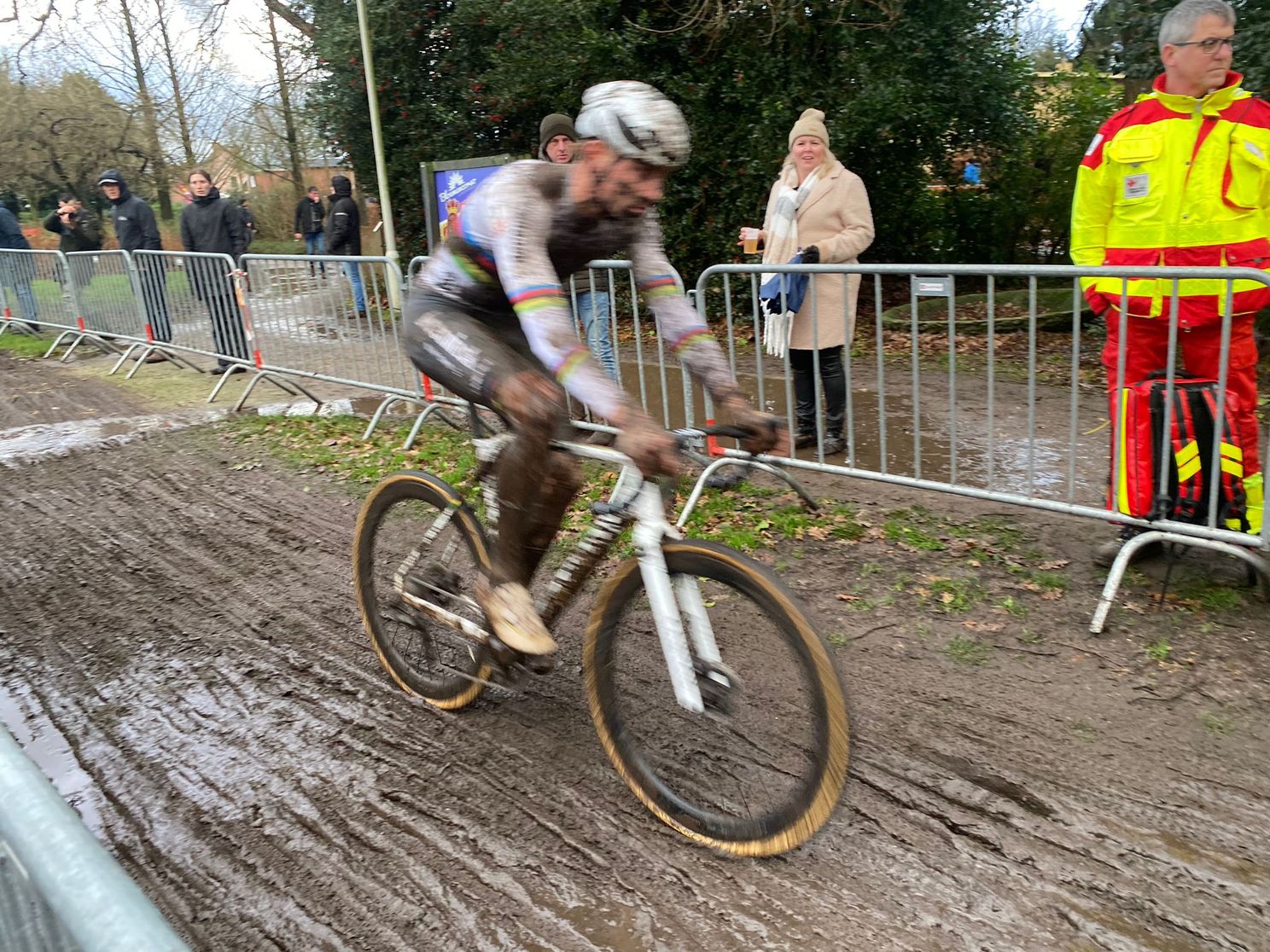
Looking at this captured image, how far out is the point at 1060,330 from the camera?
10.4 metres

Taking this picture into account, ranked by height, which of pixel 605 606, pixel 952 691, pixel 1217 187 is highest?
pixel 1217 187

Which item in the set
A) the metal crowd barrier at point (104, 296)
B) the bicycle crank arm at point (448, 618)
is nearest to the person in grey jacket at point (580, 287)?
the bicycle crank arm at point (448, 618)

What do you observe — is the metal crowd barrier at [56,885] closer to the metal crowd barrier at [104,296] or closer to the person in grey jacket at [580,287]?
the person in grey jacket at [580,287]

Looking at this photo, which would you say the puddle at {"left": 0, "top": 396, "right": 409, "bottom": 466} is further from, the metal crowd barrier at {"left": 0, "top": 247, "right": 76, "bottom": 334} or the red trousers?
the red trousers

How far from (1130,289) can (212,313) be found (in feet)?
26.5

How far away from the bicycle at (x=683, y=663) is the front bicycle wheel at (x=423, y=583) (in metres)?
0.01

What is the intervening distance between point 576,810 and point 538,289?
1.59m

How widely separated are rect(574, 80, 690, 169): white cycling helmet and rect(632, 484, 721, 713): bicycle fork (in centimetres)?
94

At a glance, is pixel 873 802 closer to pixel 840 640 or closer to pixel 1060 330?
pixel 840 640

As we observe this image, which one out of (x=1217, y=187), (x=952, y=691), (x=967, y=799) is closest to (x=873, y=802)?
(x=967, y=799)

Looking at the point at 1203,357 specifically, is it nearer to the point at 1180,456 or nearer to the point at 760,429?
the point at 1180,456

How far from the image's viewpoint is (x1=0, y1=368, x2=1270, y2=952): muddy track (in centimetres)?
260

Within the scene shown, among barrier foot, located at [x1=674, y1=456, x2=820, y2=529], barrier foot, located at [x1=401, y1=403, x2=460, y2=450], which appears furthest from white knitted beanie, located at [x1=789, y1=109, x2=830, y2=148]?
barrier foot, located at [x1=401, y1=403, x2=460, y2=450]

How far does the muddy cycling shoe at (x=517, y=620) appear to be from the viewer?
3023mm
